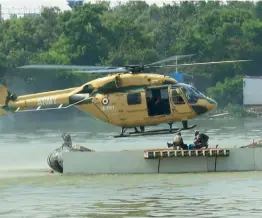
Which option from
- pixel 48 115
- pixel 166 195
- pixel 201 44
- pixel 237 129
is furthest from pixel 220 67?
pixel 166 195

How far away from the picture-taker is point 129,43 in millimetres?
110875

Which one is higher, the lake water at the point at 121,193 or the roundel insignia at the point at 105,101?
the roundel insignia at the point at 105,101

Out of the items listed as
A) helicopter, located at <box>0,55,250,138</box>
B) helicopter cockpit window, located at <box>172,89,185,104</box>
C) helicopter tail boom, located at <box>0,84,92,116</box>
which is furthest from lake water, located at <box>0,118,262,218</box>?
helicopter cockpit window, located at <box>172,89,185,104</box>

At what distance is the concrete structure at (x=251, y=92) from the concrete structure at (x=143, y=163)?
61.5 metres

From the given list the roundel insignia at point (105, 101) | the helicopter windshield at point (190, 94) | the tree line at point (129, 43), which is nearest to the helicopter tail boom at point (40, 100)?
the roundel insignia at point (105, 101)

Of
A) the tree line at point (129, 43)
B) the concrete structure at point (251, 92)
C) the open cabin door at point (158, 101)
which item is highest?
the tree line at point (129, 43)

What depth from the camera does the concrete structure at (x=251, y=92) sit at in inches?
4085

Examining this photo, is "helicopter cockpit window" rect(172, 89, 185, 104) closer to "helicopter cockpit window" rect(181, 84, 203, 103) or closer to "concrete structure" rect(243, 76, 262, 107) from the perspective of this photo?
"helicopter cockpit window" rect(181, 84, 203, 103)

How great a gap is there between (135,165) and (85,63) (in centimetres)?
6506

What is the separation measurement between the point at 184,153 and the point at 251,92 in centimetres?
6218

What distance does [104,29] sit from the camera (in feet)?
367

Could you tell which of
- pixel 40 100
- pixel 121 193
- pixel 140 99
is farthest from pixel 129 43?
pixel 121 193

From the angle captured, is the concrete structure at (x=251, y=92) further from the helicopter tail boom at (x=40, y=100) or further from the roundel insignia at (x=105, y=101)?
the roundel insignia at (x=105, y=101)

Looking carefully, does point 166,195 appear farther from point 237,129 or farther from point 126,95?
point 237,129
